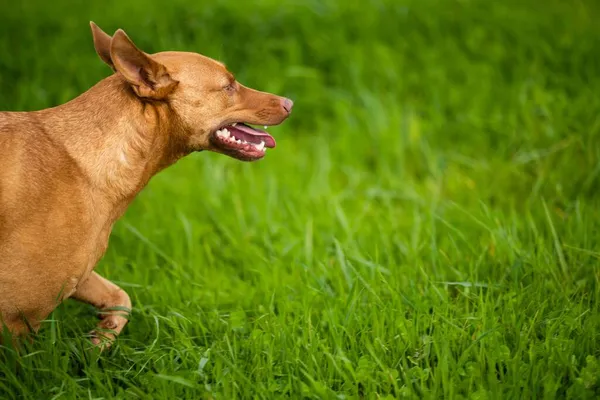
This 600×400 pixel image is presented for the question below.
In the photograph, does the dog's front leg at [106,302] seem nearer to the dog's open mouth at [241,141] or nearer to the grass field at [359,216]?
the grass field at [359,216]

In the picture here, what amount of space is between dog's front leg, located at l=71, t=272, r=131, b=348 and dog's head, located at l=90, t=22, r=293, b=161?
0.80m

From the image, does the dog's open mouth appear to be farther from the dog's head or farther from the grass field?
the grass field

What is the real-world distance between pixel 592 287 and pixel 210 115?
2091 mm

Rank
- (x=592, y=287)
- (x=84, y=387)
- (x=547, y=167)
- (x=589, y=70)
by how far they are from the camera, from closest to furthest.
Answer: (x=84, y=387)
(x=592, y=287)
(x=547, y=167)
(x=589, y=70)

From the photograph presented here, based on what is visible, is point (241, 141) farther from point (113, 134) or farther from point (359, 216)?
point (359, 216)

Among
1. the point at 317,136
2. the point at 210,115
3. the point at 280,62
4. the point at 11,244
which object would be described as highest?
the point at 210,115

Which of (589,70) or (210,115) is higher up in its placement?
(210,115)

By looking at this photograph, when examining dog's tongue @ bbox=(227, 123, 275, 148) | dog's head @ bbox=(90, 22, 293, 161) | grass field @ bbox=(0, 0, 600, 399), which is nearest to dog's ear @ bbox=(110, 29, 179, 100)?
dog's head @ bbox=(90, 22, 293, 161)

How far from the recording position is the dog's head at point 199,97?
327cm

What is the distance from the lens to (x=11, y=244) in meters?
3.06

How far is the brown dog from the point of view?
3092mm

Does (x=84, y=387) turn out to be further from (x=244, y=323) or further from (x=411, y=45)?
(x=411, y=45)

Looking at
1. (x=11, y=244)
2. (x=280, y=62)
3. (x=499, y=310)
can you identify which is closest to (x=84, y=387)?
(x=11, y=244)

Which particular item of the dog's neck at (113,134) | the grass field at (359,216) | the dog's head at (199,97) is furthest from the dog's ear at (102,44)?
the grass field at (359,216)
